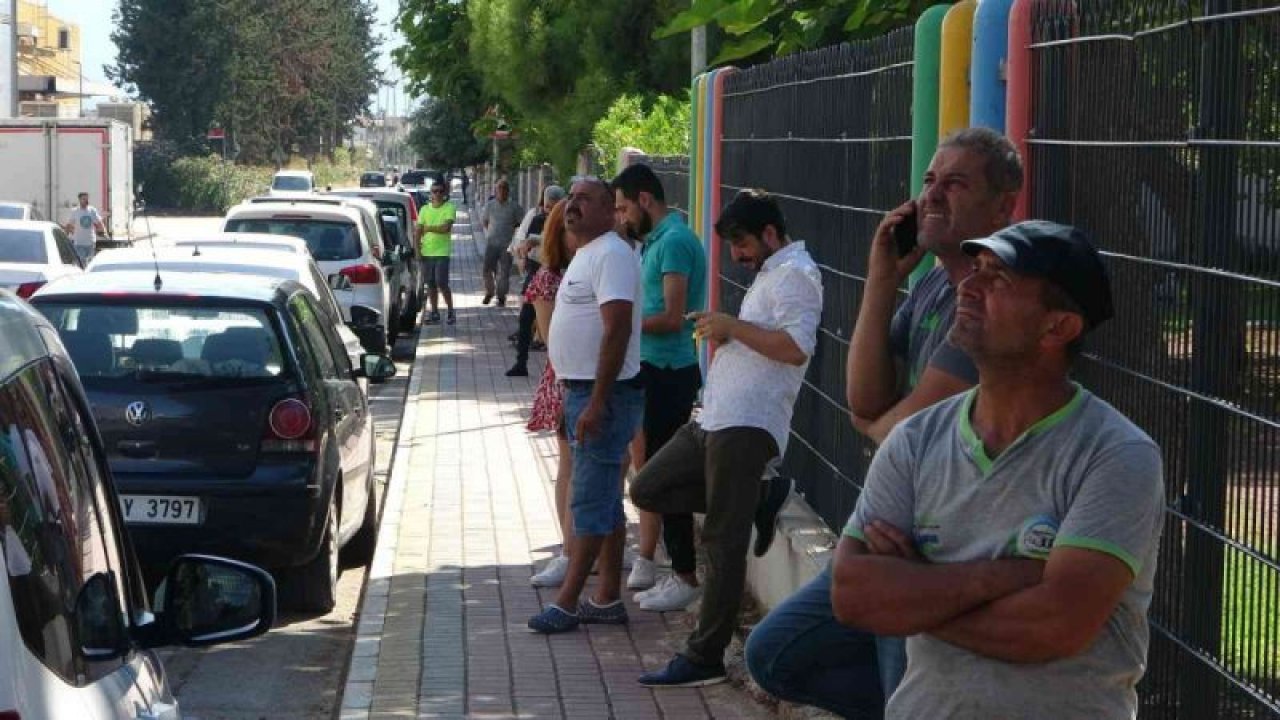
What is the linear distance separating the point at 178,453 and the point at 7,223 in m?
15.5

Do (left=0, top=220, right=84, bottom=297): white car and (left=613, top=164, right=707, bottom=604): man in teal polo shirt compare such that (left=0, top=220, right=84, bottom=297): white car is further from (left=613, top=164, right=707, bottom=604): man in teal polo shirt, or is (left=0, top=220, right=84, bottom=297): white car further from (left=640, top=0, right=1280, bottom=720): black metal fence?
(left=640, top=0, right=1280, bottom=720): black metal fence

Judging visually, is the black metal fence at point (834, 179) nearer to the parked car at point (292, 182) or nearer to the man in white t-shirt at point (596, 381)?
the man in white t-shirt at point (596, 381)

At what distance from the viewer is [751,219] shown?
7941mm

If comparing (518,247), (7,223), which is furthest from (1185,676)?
(7,223)

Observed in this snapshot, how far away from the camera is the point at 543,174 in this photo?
133 ft

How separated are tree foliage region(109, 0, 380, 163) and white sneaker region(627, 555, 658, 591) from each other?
94473 millimetres

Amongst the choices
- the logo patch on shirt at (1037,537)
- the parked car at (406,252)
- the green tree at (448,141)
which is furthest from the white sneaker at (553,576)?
the green tree at (448,141)

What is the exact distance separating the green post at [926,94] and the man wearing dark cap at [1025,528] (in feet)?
11.3

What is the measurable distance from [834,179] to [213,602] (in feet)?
17.5

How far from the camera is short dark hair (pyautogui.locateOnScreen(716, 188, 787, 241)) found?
7949mm

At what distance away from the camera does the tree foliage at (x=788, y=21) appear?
28.7 feet

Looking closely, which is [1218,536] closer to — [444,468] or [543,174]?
[444,468]

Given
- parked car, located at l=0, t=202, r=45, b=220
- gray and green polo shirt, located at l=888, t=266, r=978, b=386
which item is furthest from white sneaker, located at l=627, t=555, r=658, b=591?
parked car, located at l=0, t=202, r=45, b=220

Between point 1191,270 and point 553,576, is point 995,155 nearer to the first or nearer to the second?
point 1191,270
